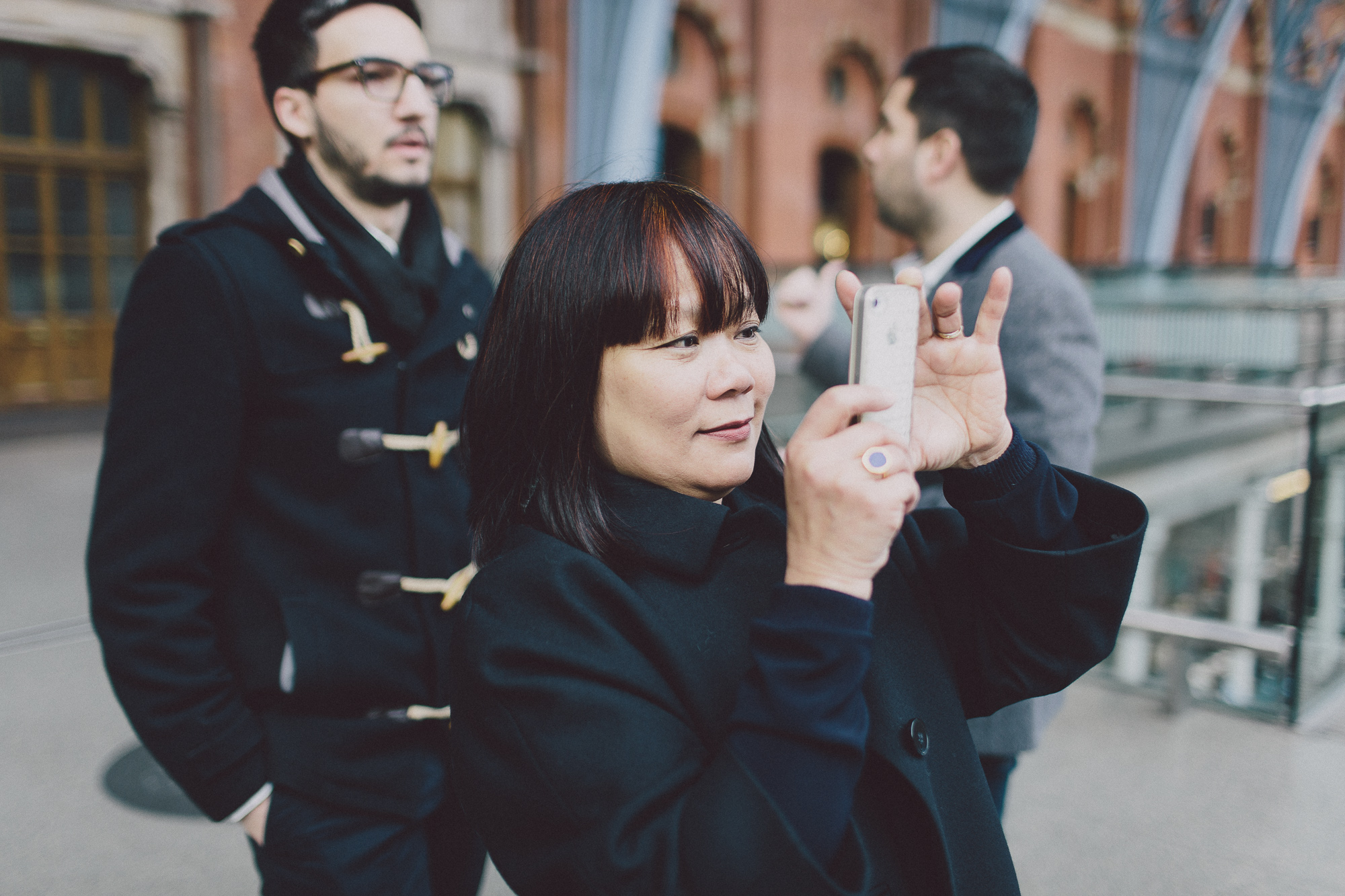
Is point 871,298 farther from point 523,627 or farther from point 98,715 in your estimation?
point 98,715

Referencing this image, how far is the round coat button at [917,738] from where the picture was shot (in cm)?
105

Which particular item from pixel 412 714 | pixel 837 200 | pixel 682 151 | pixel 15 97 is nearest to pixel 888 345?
pixel 412 714

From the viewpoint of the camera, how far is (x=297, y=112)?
69.4 inches

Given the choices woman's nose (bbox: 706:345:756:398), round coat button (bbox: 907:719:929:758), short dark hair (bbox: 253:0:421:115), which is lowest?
round coat button (bbox: 907:719:929:758)

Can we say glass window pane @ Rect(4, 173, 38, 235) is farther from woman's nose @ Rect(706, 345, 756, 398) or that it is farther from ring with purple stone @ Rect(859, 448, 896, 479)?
ring with purple stone @ Rect(859, 448, 896, 479)

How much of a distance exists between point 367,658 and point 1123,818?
235cm

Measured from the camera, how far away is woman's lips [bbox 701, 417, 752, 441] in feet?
3.46

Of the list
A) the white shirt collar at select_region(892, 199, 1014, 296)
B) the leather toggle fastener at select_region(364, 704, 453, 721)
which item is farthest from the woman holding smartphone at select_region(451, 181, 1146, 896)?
the white shirt collar at select_region(892, 199, 1014, 296)

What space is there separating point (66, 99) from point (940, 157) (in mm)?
9465

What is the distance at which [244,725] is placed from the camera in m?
1.53

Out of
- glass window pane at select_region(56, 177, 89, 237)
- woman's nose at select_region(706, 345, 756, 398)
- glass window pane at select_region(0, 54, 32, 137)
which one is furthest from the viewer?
glass window pane at select_region(56, 177, 89, 237)

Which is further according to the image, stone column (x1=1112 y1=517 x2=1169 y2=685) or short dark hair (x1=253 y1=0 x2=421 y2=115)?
stone column (x1=1112 y1=517 x2=1169 y2=685)

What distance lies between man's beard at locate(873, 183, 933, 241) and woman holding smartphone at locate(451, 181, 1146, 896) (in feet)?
3.99

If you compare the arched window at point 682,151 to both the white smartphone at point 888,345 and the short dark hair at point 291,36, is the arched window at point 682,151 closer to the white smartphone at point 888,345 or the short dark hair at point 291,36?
the short dark hair at point 291,36
